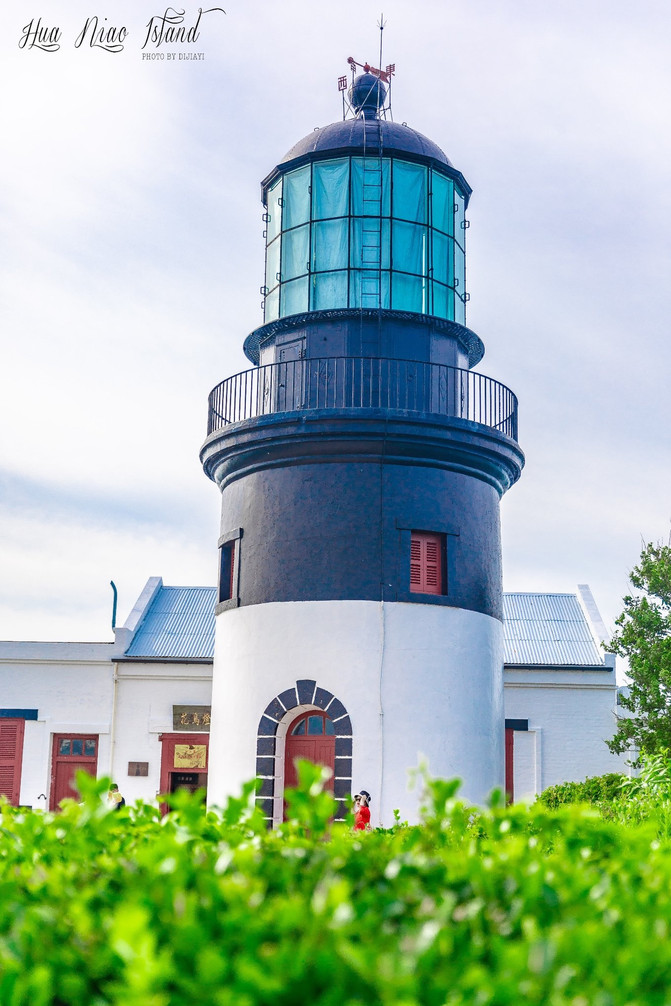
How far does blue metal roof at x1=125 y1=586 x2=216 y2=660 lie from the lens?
1018 inches

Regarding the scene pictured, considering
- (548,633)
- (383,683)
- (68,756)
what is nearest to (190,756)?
(68,756)

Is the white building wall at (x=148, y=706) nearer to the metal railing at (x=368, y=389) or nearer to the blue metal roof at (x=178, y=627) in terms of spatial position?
the blue metal roof at (x=178, y=627)

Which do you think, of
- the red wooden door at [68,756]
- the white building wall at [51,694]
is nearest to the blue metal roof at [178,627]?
the white building wall at [51,694]

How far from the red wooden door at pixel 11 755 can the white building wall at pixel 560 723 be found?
10.7 meters

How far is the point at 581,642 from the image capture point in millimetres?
26875

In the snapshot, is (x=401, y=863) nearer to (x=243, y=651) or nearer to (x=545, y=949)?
(x=545, y=949)

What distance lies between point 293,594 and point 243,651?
52.6 inches

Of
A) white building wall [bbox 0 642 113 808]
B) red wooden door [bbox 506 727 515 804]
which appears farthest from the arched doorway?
white building wall [bbox 0 642 113 808]

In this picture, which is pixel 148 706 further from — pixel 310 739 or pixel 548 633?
pixel 548 633

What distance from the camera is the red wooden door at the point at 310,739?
1777 cm

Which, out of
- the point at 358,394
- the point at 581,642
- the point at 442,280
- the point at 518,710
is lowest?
the point at 518,710

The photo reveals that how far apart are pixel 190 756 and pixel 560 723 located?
801 cm

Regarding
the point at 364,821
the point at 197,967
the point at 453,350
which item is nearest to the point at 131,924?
the point at 197,967

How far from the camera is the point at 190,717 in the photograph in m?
24.9
